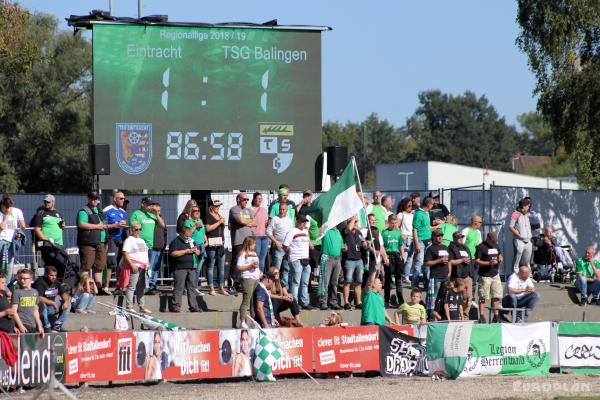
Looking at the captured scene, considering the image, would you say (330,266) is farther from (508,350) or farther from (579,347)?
(579,347)

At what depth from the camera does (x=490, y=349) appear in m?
18.5

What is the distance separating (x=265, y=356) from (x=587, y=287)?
1011 cm

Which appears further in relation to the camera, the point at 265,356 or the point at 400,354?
the point at 400,354

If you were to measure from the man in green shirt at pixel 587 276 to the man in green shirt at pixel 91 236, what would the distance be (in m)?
10.9

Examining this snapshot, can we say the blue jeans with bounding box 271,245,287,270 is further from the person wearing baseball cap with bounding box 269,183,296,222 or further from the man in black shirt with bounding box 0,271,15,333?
the man in black shirt with bounding box 0,271,15,333

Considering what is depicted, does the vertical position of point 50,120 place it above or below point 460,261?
above

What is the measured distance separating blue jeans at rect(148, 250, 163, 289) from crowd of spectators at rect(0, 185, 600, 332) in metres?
0.03

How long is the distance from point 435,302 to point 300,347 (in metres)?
4.44

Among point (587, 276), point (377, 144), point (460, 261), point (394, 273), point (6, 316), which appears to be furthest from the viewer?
point (377, 144)

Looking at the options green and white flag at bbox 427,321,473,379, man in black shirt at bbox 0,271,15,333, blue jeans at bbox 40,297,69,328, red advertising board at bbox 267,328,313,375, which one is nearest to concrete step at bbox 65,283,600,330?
blue jeans at bbox 40,297,69,328

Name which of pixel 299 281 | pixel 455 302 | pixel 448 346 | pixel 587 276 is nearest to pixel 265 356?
pixel 299 281

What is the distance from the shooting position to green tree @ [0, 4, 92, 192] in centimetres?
4825

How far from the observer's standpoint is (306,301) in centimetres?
2025

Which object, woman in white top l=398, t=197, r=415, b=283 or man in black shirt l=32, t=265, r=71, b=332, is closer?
man in black shirt l=32, t=265, r=71, b=332
